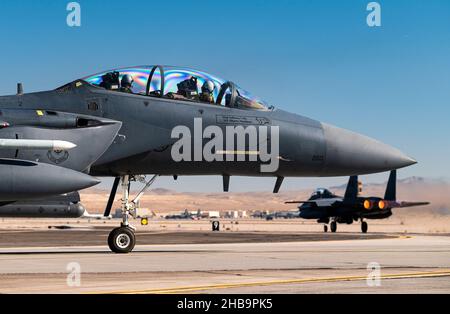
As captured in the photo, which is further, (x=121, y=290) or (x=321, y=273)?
(x=321, y=273)

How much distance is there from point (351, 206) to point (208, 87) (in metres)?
44.6

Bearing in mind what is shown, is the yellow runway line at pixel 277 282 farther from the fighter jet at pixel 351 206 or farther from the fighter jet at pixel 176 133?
the fighter jet at pixel 351 206

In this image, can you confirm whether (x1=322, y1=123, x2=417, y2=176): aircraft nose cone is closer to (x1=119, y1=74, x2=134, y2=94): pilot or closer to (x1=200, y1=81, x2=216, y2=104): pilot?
(x1=200, y1=81, x2=216, y2=104): pilot

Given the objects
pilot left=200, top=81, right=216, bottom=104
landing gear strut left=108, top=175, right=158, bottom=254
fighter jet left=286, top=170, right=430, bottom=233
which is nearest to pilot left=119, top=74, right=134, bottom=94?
pilot left=200, top=81, right=216, bottom=104

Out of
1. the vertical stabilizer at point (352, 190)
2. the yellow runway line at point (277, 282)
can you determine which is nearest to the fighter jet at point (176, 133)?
the yellow runway line at point (277, 282)

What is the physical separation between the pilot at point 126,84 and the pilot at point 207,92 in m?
1.74

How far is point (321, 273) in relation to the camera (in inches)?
466

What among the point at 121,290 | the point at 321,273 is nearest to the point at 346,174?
the point at 321,273

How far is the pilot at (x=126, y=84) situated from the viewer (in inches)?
642

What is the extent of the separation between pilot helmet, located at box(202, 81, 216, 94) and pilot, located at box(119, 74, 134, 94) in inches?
69.5

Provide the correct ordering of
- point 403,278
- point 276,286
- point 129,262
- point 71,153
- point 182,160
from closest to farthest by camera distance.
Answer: point 276,286
point 403,278
point 129,262
point 71,153
point 182,160

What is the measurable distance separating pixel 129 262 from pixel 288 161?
4823 millimetres
